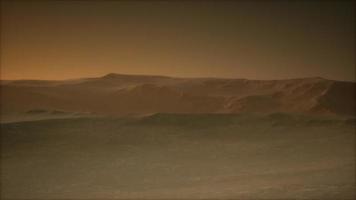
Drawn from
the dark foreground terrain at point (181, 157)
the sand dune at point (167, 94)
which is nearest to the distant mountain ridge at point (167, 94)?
the sand dune at point (167, 94)

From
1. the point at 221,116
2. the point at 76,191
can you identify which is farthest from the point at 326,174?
the point at 221,116

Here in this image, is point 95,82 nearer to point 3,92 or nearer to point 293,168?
point 3,92

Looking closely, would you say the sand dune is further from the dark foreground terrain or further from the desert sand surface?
the dark foreground terrain

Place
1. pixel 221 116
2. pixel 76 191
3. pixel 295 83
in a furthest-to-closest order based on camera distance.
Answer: pixel 221 116 < pixel 295 83 < pixel 76 191

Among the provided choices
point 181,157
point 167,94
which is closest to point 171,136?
point 167,94

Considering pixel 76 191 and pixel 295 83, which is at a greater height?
pixel 295 83

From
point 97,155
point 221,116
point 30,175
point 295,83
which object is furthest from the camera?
point 221,116
